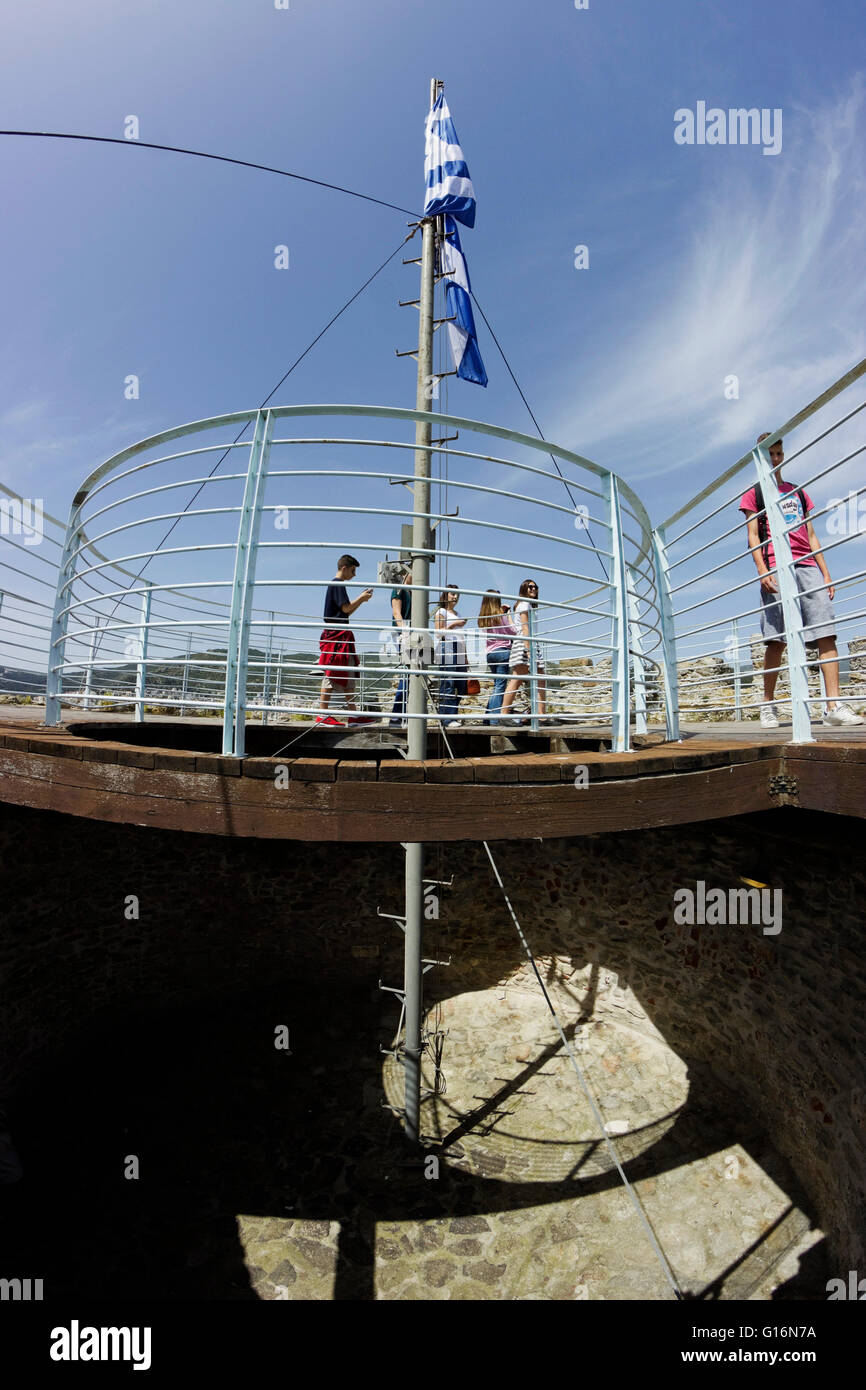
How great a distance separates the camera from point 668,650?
3289 millimetres

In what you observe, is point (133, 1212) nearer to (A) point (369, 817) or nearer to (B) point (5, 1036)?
(B) point (5, 1036)

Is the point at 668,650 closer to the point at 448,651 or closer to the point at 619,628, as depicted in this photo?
the point at 619,628

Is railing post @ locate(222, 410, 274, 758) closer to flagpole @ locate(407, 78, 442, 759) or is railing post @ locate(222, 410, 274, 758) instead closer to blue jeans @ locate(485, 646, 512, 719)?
flagpole @ locate(407, 78, 442, 759)

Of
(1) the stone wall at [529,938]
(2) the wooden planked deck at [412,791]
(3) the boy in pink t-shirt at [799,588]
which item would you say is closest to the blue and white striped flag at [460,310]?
(3) the boy in pink t-shirt at [799,588]

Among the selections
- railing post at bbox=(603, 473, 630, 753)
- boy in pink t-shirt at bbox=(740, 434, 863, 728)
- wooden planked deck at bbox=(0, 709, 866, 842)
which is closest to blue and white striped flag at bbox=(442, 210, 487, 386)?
boy in pink t-shirt at bbox=(740, 434, 863, 728)

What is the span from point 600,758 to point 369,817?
37.1 inches

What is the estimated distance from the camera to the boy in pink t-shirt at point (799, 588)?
110 inches

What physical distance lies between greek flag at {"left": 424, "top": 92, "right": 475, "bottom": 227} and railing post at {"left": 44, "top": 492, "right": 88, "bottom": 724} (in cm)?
444

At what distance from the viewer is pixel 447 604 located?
18.4 ft

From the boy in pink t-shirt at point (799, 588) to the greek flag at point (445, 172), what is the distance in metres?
4.09

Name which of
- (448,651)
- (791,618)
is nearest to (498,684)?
(448,651)

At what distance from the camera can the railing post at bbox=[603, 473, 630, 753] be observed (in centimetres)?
239
